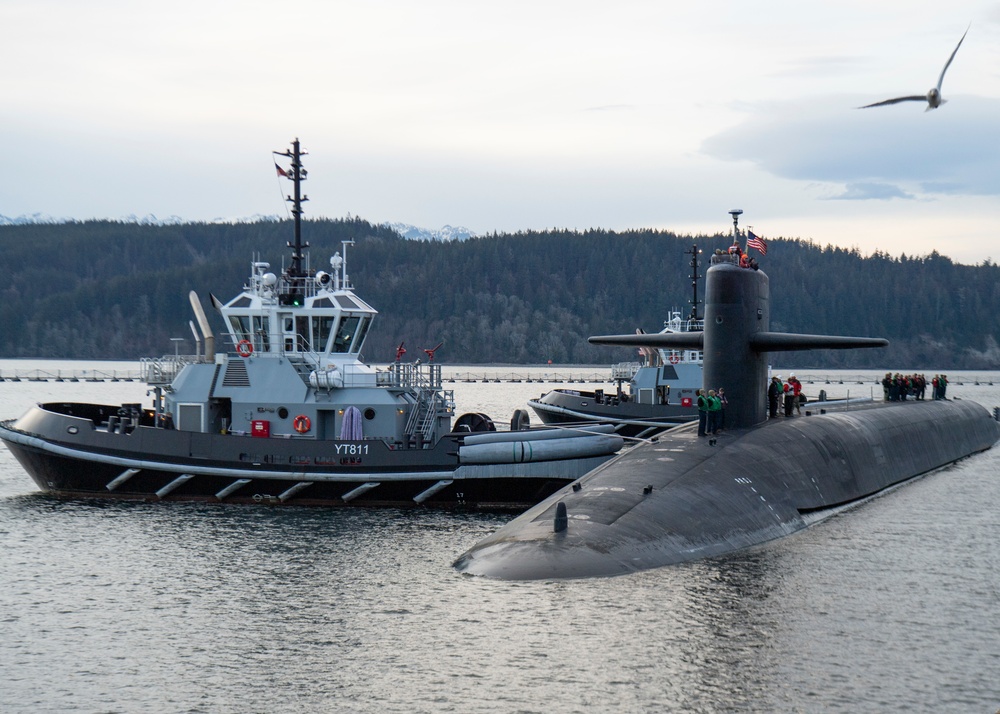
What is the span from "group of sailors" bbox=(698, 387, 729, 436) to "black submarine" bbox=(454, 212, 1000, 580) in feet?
1.73

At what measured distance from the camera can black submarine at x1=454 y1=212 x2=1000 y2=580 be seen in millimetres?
19578

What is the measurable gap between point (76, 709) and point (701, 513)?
40.3ft

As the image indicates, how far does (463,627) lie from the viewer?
17.1 meters

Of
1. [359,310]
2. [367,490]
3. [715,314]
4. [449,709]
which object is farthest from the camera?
[359,310]

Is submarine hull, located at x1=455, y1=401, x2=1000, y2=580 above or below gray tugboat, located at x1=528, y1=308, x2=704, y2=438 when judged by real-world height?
below

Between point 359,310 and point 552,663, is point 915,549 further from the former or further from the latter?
point 359,310

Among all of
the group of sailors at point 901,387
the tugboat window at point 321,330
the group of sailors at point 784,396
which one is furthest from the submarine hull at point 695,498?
the group of sailors at point 901,387

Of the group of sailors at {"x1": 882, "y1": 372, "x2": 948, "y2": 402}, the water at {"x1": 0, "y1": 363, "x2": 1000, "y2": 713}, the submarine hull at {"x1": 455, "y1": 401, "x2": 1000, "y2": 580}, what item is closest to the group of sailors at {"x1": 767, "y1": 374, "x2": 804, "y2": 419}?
the submarine hull at {"x1": 455, "y1": 401, "x2": 1000, "y2": 580}

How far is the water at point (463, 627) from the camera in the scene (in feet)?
47.9

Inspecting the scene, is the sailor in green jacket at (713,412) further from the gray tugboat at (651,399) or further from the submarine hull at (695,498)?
the gray tugboat at (651,399)

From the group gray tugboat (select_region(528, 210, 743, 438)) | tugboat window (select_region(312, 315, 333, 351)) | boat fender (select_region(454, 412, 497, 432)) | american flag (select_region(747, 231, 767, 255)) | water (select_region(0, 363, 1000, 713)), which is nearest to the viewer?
water (select_region(0, 363, 1000, 713))

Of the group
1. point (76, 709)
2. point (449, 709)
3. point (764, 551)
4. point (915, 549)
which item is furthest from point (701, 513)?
point (76, 709)

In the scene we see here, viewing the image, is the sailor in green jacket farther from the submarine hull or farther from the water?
the water

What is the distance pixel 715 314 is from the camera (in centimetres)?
2789
